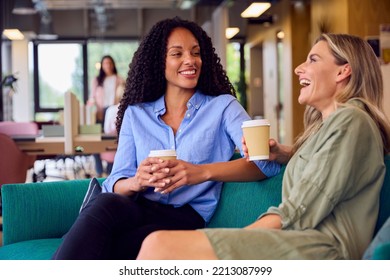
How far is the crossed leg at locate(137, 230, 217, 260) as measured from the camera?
146 centimetres

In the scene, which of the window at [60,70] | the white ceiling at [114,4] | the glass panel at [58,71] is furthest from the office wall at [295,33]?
the glass panel at [58,71]

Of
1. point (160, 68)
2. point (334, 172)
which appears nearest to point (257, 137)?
point (334, 172)

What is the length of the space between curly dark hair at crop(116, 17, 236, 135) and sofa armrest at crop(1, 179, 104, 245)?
1.40 feet

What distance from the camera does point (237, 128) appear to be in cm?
216

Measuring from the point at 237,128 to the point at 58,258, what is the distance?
29.4 inches

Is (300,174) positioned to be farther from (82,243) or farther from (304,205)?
(82,243)

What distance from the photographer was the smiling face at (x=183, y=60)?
226 centimetres

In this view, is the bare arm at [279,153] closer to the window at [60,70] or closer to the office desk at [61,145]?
the office desk at [61,145]

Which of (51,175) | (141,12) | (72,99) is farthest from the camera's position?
(141,12)

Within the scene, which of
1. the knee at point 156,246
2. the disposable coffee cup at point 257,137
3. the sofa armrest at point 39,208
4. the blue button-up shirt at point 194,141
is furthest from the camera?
the sofa armrest at point 39,208

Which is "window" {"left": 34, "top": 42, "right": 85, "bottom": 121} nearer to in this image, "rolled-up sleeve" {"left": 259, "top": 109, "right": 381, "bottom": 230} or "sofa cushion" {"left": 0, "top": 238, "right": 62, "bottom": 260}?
"sofa cushion" {"left": 0, "top": 238, "right": 62, "bottom": 260}

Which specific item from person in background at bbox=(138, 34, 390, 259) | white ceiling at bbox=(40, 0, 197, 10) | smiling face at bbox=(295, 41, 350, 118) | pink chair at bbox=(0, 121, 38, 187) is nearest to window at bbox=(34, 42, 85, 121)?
white ceiling at bbox=(40, 0, 197, 10)

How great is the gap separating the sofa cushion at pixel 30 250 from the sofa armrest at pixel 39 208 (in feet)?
0.20
